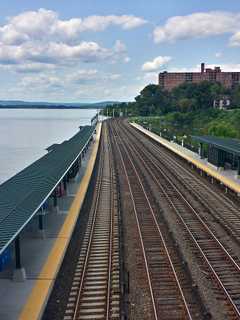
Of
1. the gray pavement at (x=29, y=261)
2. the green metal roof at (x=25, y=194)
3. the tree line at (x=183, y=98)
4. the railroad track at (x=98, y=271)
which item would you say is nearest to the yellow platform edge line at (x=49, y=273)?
the gray pavement at (x=29, y=261)

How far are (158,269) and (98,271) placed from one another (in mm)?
2299

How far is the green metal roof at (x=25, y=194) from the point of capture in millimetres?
13492

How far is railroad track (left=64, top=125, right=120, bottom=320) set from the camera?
509 inches

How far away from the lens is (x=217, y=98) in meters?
147

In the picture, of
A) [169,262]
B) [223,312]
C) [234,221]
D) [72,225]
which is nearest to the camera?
[223,312]

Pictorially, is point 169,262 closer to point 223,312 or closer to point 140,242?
point 140,242

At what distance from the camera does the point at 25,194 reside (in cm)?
1855

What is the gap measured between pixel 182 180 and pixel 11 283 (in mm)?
22843

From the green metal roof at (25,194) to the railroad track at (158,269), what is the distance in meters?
4.82

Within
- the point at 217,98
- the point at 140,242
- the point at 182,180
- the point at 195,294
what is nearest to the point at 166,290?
the point at 195,294

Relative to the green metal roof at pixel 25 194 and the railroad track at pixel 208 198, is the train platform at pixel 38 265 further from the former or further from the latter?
the railroad track at pixel 208 198

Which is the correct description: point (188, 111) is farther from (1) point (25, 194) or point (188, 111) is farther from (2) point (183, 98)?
(1) point (25, 194)

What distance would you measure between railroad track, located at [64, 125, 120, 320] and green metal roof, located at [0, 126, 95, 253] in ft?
9.54

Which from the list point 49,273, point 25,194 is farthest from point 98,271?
point 25,194
